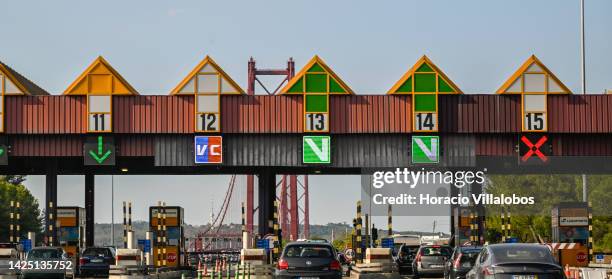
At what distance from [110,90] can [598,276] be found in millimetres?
19229

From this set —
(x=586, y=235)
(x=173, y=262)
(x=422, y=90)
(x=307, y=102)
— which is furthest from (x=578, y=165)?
(x=173, y=262)

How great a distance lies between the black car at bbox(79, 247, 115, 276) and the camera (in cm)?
5103

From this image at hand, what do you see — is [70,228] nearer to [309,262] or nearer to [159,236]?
[159,236]

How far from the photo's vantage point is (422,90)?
45562 mm

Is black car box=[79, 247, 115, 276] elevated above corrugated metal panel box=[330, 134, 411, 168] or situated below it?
below

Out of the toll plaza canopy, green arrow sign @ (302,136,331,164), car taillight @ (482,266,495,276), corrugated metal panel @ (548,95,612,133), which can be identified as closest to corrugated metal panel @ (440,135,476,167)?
the toll plaza canopy

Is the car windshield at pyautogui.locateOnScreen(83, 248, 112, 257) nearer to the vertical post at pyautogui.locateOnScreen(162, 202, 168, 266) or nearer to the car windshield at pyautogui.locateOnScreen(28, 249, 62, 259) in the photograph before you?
the vertical post at pyautogui.locateOnScreen(162, 202, 168, 266)

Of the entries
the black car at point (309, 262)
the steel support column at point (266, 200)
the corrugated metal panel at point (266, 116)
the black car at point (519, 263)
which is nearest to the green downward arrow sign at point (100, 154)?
the corrugated metal panel at point (266, 116)

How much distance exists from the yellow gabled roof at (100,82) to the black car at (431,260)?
11.6 meters

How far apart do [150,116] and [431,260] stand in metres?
11.0

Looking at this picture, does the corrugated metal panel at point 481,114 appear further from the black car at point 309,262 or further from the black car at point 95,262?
the black car at point 95,262

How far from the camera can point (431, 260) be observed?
44562 millimetres

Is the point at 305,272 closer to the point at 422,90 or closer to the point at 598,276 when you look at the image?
the point at 598,276

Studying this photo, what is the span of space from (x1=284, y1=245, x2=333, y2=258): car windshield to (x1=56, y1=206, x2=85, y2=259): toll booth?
2503cm
